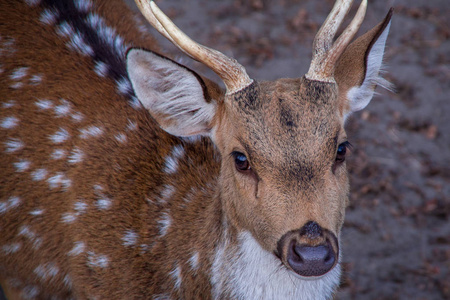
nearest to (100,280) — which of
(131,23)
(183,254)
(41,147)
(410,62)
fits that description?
(183,254)

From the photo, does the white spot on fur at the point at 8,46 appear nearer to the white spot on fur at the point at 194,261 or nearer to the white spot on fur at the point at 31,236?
the white spot on fur at the point at 31,236

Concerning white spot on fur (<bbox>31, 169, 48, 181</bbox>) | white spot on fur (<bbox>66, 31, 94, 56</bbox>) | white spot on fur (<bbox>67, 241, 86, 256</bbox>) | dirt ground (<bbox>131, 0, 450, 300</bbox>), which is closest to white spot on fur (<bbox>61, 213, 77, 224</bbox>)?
white spot on fur (<bbox>67, 241, 86, 256</bbox>)

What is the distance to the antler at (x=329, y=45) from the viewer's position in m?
2.53

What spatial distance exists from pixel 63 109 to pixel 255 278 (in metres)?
1.47

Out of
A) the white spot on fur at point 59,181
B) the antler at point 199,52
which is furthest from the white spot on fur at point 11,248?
the antler at point 199,52

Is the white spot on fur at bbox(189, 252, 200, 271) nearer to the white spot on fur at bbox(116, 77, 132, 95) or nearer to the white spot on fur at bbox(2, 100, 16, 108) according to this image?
the white spot on fur at bbox(116, 77, 132, 95)

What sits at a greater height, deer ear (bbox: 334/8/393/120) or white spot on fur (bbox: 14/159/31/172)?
deer ear (bbox: 334/8/393/120)

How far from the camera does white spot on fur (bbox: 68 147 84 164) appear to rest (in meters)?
3.09

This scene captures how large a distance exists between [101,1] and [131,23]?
0.83ft

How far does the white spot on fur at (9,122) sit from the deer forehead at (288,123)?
136 centimetres

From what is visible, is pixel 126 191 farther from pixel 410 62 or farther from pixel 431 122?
pixel 410 62

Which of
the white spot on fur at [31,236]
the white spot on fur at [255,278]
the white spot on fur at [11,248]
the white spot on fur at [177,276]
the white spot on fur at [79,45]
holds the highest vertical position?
the white spot on fur at [79,45]

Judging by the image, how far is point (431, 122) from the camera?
5.28 meters

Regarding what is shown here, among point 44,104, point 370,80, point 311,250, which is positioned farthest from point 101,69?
point 311,250
